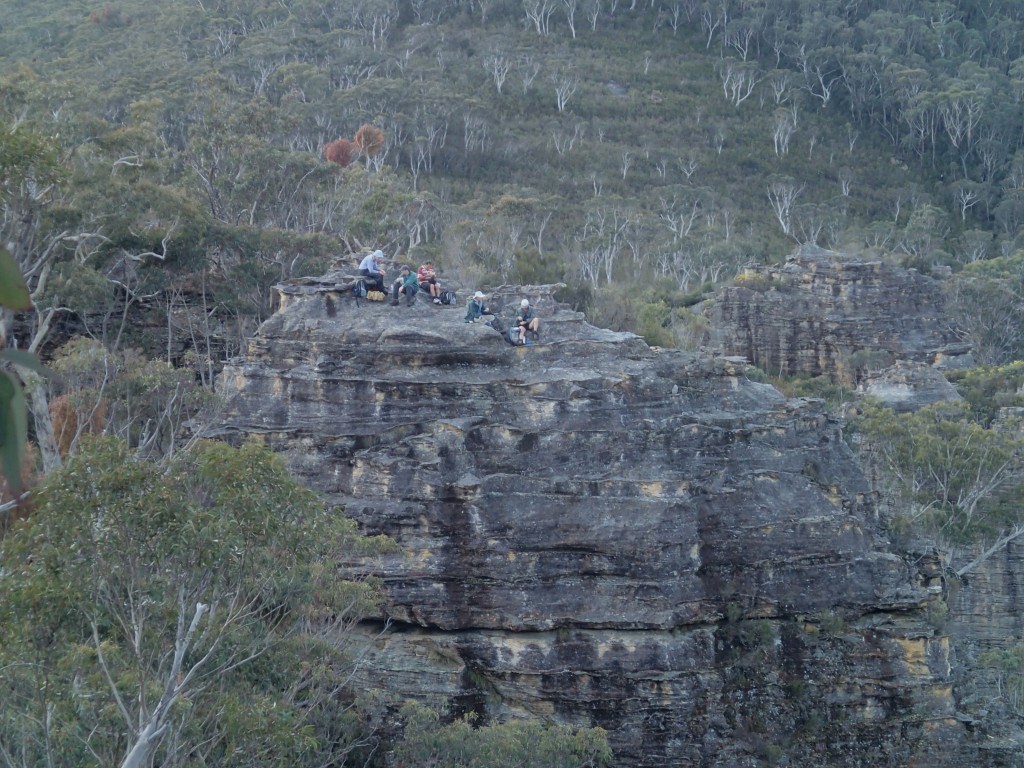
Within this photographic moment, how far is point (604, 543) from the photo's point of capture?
21922mm

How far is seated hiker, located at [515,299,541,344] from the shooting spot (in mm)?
24422

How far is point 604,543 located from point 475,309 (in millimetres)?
5630

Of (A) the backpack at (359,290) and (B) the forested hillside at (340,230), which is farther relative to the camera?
(A) the backpack at (359,290)

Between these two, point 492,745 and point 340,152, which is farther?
point 340,152

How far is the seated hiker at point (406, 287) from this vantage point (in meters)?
25.1

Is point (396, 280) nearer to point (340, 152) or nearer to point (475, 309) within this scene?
point (475, 309)

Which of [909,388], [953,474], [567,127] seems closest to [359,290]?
[953,474]

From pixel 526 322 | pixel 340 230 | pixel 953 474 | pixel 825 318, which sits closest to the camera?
pixel 526 322

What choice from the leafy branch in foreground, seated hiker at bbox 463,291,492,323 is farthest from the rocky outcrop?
the leafy branch in foreground

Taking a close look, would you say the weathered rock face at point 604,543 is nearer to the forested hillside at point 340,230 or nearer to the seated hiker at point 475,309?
the seated hiker at point 475,309

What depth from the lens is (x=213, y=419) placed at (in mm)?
23844

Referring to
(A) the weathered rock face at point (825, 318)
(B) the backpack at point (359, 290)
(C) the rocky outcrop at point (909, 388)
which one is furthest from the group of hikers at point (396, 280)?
(A) the weathered rock face at point (825, 318)

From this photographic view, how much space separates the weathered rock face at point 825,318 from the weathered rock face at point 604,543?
2884cm

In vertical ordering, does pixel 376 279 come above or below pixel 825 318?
above
